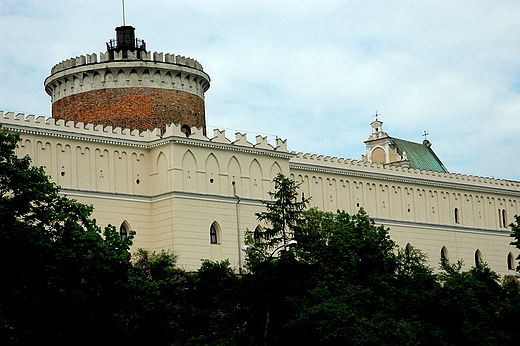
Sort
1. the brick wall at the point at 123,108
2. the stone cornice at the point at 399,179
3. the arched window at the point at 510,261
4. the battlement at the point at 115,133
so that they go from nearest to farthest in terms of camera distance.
Answer: the battlement at the point at 115,133 < the brick wall at the point at 123,108 < the stone cornice at the point at 399,179 < the arched window at the point at 510,261

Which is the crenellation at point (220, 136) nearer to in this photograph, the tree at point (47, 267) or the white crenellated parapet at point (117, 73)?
the white crenellated parapet at point (117, 73)

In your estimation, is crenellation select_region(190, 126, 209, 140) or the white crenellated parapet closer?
crenellation select_region(190, 126, 209, 140)

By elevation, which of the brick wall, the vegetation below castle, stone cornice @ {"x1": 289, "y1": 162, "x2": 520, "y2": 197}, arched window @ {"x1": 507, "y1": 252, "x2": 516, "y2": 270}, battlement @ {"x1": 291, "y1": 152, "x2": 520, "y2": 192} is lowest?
the vegetation below castle

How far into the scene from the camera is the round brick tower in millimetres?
71312

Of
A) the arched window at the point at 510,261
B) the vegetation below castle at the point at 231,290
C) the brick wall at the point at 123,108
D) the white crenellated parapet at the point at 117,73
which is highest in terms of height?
the white crenellated parapet at the point at 117,73

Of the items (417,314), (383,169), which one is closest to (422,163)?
(383,169)

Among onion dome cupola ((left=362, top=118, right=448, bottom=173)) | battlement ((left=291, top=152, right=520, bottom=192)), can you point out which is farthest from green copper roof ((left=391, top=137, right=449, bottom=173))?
battlement ((left=291, top=152, right=520, bottom=192))

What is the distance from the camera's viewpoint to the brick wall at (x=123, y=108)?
2798 inches

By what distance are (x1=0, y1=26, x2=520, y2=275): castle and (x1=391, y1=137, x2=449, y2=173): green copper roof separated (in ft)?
64.4

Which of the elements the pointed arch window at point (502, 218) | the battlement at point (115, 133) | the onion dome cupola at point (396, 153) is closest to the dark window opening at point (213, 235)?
the battlement at point (115, 133)

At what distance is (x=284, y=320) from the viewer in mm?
53938

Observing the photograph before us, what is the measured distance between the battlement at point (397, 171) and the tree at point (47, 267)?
30.7 metres

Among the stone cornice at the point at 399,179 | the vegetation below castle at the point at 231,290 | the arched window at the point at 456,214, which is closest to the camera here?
the vegetation below castle at the point at 231,290

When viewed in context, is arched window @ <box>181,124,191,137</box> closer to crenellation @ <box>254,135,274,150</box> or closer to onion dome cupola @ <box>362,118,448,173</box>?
crenellation @ <box>254,135,274,150</box>
